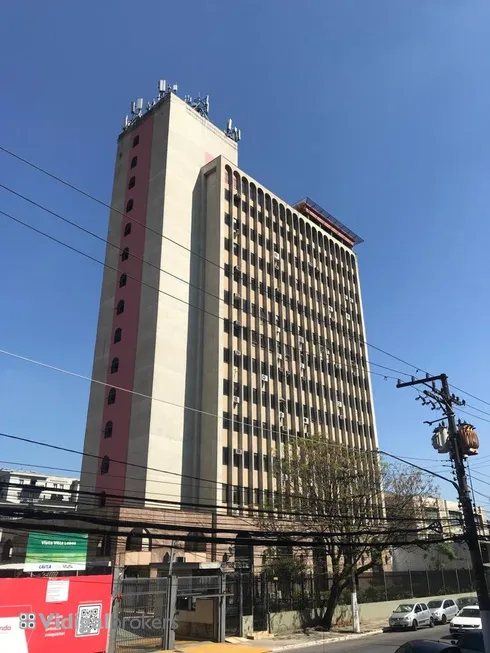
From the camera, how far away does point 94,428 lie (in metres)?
54.7

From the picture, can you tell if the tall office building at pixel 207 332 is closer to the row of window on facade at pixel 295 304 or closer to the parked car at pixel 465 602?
the row of window on facade at pixel 295 304

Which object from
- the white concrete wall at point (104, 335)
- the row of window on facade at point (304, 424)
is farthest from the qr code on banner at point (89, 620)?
the white concrete wall at point (104, 335)

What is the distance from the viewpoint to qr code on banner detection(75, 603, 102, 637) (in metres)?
18.8

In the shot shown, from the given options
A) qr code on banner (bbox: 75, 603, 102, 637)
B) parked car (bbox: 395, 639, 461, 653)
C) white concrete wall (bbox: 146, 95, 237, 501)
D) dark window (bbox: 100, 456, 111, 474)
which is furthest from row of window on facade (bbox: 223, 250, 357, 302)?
parked car (bbox: 395, 639, 461, 653)

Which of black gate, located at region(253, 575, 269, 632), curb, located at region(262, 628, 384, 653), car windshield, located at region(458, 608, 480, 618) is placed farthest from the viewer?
black gate, located at region(253, 575, 269, 632)

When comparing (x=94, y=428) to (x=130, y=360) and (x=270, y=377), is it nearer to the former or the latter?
(x=130, y=360)

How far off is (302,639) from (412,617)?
6.95 m

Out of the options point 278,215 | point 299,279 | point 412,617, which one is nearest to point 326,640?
point 412,617

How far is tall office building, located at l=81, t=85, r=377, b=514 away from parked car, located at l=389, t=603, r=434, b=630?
42.6 ft

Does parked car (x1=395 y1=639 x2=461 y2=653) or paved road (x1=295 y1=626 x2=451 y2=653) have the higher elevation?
parked car (x1=395 y1=639 x2=461 y2=653)

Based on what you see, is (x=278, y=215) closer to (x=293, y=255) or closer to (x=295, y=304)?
(x=293, y=255)

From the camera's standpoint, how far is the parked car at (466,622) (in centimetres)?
2519

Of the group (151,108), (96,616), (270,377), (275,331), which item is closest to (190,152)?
(151,108)

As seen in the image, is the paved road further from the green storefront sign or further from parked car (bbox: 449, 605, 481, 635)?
the green storefront sign
